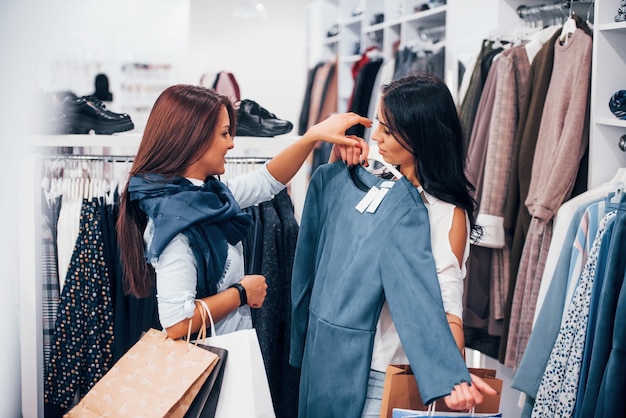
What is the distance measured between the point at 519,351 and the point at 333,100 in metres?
3.52

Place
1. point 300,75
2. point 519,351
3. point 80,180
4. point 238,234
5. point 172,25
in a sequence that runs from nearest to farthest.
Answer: point 238,234, point 80,180, point 519,351, point 172,25, point 300,75

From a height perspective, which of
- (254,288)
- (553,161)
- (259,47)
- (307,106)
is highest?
(259,47)

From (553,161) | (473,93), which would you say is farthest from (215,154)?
(473,93)

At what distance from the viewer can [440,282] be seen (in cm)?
167

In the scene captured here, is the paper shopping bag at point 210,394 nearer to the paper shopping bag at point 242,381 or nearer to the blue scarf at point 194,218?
the paper shopping bag at point 242,381

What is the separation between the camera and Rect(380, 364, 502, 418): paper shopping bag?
62.4 inches

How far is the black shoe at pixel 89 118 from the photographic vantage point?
2.39m

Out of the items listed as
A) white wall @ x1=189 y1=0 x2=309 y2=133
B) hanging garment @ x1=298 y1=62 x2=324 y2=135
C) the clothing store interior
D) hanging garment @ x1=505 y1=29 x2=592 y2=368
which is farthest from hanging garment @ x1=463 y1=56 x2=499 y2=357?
white wall @ x1=189 y1=0 x2=309 y2=133

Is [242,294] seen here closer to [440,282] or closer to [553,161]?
[440,282]

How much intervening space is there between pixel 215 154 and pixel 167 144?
126 mm

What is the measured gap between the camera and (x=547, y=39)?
2.87m

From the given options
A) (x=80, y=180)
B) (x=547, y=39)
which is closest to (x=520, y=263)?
(x=547, y=39)

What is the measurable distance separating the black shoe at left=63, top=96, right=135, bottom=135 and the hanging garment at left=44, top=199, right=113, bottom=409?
0.26 meters

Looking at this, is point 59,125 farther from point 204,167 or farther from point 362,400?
point 362,400
